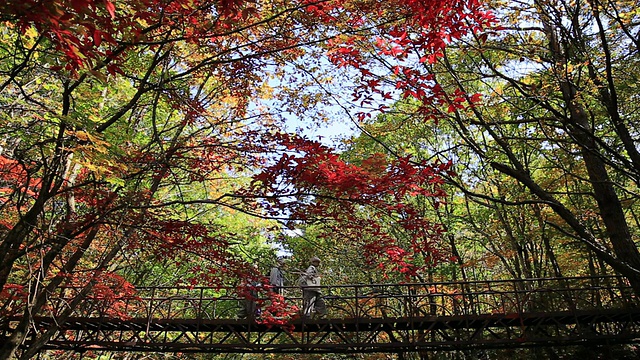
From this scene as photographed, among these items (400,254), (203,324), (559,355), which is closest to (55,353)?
(203,324)

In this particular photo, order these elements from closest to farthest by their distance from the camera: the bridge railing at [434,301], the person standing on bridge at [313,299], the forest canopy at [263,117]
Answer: the forest canopy at [263,117] < the bridge railing at [434,301] < the person standing on bridge at [313,299]

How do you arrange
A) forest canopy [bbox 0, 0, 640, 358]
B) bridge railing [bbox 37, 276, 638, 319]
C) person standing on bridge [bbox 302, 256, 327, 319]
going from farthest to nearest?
person standing on bridge [bbox 302, 256, 327, 319]
bridge railing [bbox 37, 276, 638, 319]
forest canopy [bbox 0, 0, 640, 358]

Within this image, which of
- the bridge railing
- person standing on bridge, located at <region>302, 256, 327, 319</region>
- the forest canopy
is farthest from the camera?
person standing on bridge, located at <region>302, 256, 327, 319</region>

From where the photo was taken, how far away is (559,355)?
11016 millimetres

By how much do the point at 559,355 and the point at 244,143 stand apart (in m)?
11.2

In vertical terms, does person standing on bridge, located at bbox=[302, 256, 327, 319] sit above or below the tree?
below

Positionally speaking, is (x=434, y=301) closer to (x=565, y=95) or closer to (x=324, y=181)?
(x=565, y=95)

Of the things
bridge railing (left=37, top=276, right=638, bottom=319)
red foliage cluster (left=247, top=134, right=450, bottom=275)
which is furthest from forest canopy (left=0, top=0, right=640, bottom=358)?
bridge railing (left=37, top=276, right=638, bottom=319)

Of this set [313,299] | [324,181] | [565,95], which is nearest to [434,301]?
[313,299]

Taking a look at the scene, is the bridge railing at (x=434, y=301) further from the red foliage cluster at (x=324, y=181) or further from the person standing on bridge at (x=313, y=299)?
the red foliage cluster at (x=324, y=181)

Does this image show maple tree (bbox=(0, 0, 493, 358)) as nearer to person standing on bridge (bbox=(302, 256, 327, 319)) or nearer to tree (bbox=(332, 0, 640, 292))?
tree (bbox=(332, 0, 640, 292))

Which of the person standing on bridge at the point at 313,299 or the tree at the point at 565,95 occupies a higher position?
the tree at the point at 565,95

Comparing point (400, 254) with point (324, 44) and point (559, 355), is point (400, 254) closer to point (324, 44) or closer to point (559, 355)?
point (324, 44)

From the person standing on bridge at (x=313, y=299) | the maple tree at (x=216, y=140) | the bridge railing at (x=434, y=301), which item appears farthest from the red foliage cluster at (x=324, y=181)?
the person standing on bridge at (x=313, y=299)
